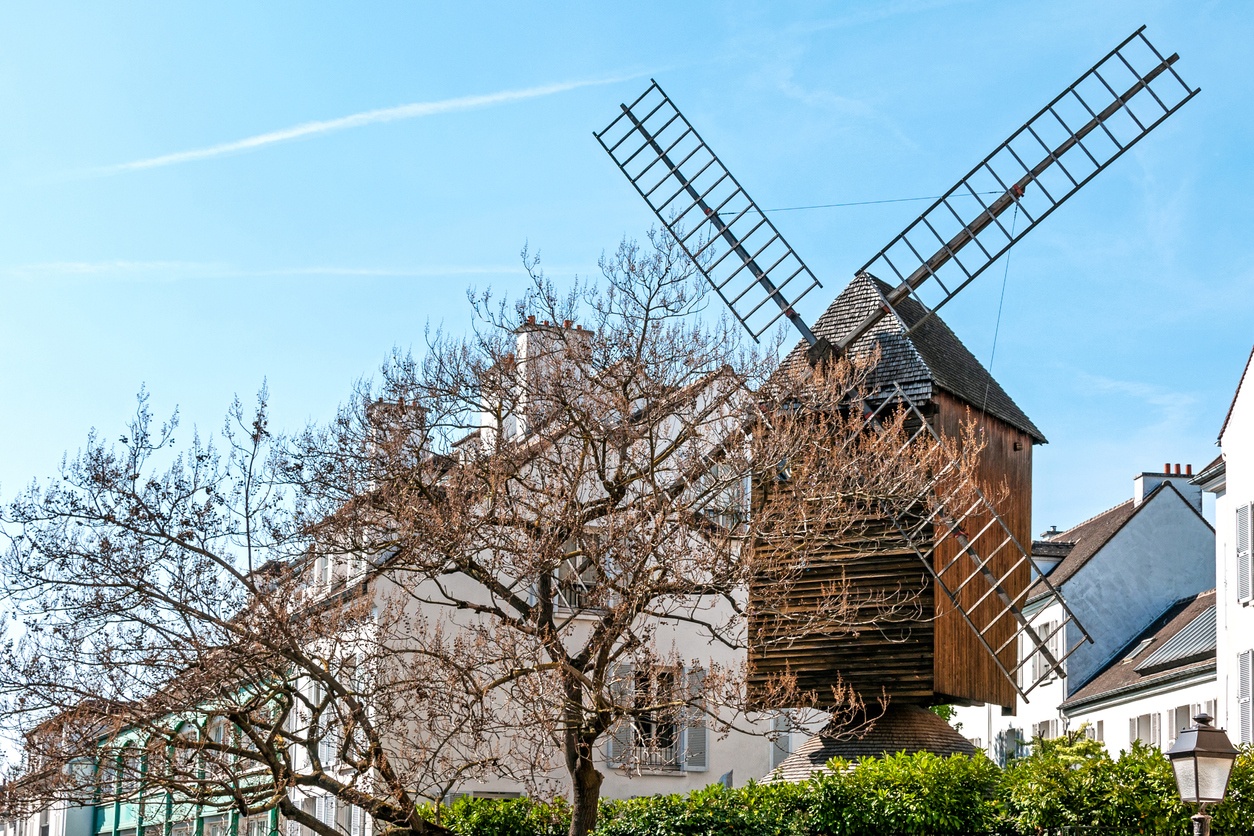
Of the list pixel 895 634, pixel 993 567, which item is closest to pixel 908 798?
pixel 895 634

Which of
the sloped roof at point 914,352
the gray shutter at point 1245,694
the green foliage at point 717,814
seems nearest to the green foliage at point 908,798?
the green foliage at point 717,814

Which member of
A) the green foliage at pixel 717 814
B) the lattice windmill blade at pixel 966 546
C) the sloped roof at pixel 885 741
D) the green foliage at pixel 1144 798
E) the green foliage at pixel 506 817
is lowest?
the green foliage at pixel 506 817

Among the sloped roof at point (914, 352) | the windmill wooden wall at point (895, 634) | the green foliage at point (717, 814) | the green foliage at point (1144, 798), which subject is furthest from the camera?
the sloped roof at point (914, 352)

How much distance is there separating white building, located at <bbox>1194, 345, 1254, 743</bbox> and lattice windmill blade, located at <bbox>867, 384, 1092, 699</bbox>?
22.9 ft

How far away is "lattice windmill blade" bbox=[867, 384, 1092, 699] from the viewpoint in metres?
20.4

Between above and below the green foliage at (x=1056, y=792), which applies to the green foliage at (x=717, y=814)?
below

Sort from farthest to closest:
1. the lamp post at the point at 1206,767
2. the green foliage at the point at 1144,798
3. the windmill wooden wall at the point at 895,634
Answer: the windmill wooden wall at the point at 895,634
the green foliage at the point at 1144,798
the lamp post at the point at 1206,767

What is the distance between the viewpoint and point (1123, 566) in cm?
3866

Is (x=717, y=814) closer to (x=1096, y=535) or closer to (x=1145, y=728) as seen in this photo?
(x=1145, y=728)

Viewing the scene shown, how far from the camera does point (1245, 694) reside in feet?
88.9

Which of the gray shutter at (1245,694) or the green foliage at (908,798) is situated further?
the gray shutter at (1245,694)

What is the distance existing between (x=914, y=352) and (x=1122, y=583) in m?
19.6

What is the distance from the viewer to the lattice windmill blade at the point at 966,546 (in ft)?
66.8

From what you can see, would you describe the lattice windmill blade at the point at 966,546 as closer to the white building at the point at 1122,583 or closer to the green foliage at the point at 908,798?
the green foliage at the point at 908,798
